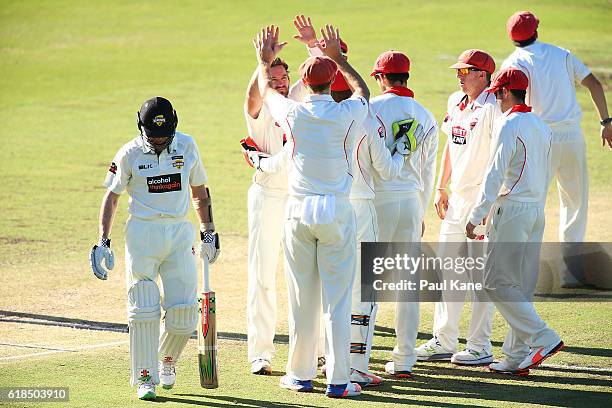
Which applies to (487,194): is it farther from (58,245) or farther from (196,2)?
(196,2)

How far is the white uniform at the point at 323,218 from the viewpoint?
8219 millimetres

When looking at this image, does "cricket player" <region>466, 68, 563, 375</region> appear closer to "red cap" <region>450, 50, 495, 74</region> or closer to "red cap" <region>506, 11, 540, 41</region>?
"red cap" <region>450, 50, 495, 74</region>

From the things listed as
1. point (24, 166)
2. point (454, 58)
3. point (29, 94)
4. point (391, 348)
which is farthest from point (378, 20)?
point (391, 348)

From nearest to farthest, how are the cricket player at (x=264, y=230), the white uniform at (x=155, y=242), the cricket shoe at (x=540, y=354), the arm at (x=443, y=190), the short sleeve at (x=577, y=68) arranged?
the white uniform at (x=155, y=242) < the cricket shoe at (x=540, y=354) < the cricket player at (x=264, y=230) < the arm at (x=443, y=190) < the short sleeve at (x=577, y=68)

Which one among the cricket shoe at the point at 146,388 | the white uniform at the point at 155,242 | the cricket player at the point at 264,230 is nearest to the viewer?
the cricket shoe at the point at 146,388

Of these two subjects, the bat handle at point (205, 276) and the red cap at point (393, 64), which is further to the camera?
the red cap at point (393, 64)

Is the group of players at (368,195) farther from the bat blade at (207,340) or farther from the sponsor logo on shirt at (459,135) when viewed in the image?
the bat blade at (207,340)

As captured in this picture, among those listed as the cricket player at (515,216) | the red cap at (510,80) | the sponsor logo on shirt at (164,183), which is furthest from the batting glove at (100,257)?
the red cap at (510,80)

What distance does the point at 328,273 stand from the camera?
27.3ft

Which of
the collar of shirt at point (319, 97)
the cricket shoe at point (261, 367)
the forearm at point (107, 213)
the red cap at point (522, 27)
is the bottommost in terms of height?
the cricket shoe at point (261, 367)

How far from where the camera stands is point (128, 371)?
9.04 m

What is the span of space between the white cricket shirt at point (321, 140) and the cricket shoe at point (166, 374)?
61.2 inches

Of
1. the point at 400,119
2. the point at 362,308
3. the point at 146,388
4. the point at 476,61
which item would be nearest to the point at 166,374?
the point at 146,388

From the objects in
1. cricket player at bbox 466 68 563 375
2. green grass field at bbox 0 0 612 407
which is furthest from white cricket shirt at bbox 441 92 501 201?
green grass field at bbox 0 0 612 407
